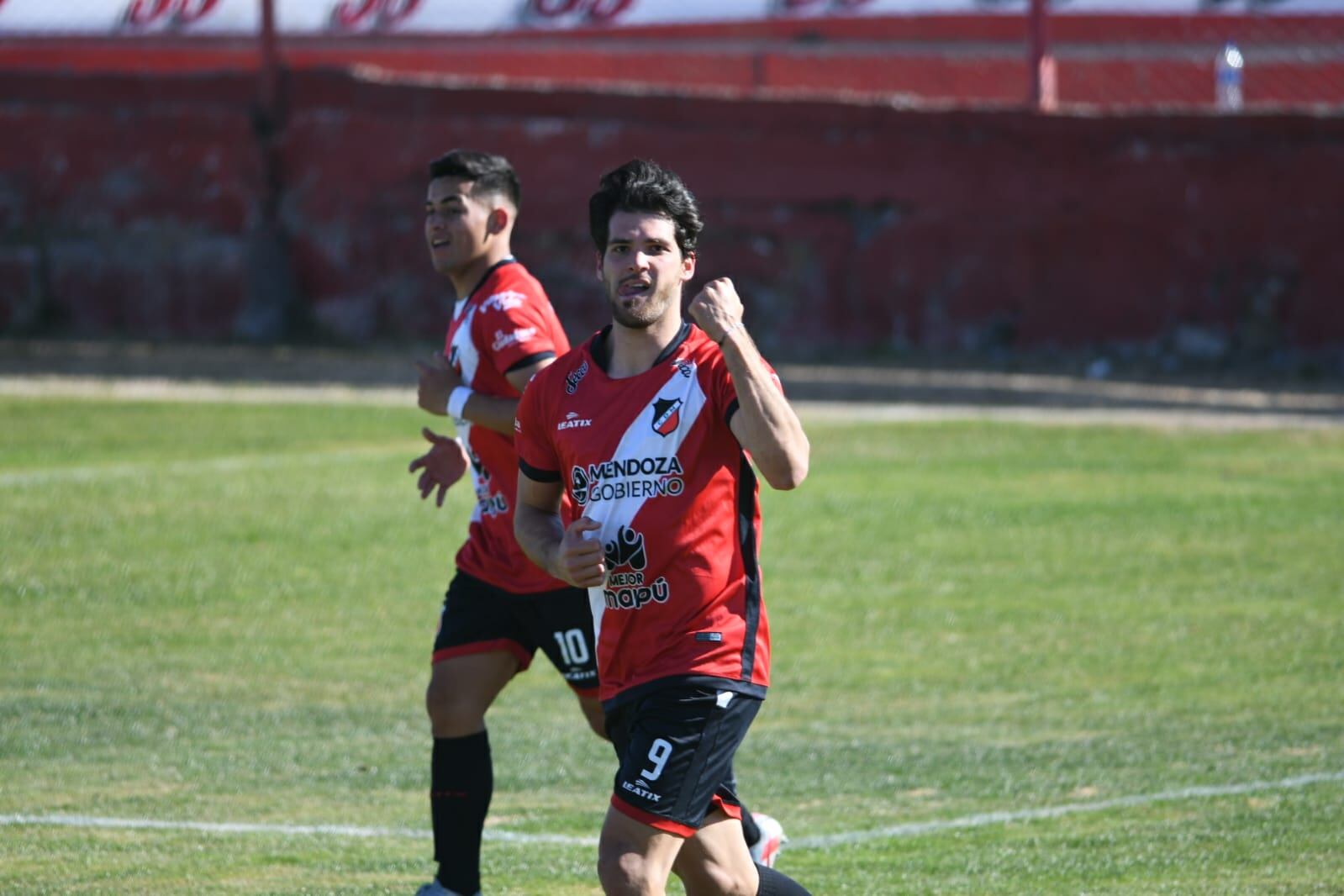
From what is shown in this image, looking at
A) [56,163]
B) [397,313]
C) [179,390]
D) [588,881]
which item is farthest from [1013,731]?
[56,163]

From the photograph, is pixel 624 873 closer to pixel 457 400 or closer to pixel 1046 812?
pixel 457 400

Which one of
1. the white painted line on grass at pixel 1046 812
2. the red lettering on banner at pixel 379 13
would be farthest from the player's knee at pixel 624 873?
the red lettering on banner at pixel 379 13

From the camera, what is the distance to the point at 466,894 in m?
6.35

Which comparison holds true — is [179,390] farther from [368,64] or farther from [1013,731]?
[1013,731]

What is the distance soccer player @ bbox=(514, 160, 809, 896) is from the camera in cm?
500

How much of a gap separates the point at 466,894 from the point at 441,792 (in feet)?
1.18

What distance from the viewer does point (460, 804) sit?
6.50 meters

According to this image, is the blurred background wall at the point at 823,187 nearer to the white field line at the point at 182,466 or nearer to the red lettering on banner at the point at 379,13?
the red lettering on banner at the point at 379,13

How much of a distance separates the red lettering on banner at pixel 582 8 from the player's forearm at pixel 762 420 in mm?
26208

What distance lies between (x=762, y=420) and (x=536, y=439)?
0.78 meters

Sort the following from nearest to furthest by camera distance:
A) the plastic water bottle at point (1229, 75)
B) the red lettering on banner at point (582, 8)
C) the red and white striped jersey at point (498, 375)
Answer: the red and white striped jersey at point (498, 375) < the plastic water bottle at point (1229, 75) < the red lettering on banner at point (582, 8)

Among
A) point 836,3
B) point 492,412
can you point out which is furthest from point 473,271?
point 836,3

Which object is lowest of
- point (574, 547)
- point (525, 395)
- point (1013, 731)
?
point (1013, 731)

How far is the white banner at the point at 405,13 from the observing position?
2959 centimetres
